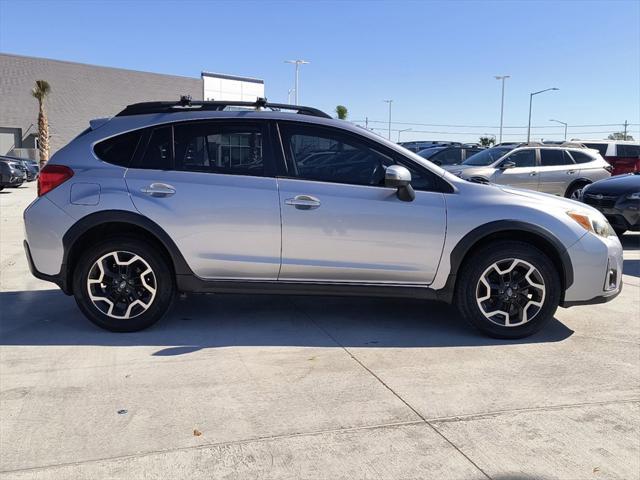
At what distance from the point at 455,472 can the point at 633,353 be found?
2520 mm

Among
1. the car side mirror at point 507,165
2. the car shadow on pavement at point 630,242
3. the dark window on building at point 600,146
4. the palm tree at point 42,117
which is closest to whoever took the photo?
the car shadow on pavement at point 630,242

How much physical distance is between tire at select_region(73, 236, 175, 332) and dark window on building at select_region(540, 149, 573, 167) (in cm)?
1214

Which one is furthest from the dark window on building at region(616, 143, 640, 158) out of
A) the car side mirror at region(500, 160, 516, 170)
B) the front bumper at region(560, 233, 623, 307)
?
the front bumper at region(560, 233, 623, 307)

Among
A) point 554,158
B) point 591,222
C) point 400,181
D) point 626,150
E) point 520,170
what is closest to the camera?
point 400,181

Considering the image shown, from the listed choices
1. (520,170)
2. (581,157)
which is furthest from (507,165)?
(581,157)

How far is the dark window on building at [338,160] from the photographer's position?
468cm

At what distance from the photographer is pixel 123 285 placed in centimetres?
470

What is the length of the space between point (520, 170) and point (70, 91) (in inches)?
1834

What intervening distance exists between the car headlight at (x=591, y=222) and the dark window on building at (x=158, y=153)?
3371mm

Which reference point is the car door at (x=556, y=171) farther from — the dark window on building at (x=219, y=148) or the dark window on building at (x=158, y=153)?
the dark window on building at (x=158, y=153)

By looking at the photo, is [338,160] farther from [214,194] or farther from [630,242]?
[630,242]

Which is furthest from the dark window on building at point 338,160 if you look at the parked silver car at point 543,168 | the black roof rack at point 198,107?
the parked silver car at point 543,168

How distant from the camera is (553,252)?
4727 mm

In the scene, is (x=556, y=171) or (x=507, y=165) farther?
(x=556, y=171)
